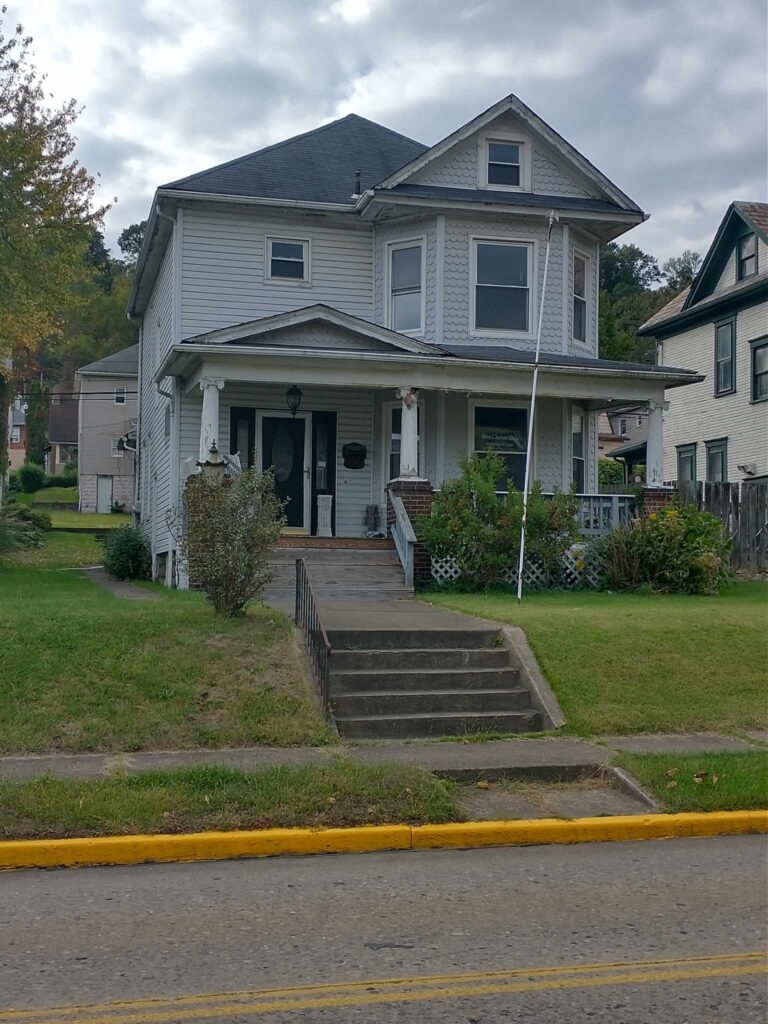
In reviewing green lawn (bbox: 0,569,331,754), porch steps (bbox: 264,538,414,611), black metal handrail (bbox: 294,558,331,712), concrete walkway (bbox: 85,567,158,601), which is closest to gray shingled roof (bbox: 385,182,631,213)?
porch steps (bbox: 264,538,414,611)

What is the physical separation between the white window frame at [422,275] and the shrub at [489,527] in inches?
181

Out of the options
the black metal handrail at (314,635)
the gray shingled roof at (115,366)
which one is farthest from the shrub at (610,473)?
the black metal handrail at (314,635)

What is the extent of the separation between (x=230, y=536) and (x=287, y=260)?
10948mm

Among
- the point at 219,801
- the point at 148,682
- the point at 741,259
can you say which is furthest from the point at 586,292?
the point at 219,801

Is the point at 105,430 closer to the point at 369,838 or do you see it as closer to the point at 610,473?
the point at 610,473

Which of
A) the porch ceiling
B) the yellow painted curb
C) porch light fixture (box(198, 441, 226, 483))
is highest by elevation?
the porch ceiling

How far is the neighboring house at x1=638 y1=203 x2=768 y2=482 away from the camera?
1107 inches

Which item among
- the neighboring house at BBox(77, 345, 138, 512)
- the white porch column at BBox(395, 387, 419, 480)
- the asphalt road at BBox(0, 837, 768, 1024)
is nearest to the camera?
the asphalt road at BBox(0, 837, 768, 1024)

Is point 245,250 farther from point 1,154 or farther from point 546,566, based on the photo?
point 546,566

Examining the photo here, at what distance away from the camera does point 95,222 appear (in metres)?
27.4

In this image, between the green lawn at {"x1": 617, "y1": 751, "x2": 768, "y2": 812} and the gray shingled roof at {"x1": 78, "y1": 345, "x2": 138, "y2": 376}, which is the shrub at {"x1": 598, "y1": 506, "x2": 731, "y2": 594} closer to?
the green lawn at {"x1": 617, "y1": 751, "x2": 768, "y2": 812}

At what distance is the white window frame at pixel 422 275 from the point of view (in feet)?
65.9

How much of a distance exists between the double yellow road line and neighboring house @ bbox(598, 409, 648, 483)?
30734mm

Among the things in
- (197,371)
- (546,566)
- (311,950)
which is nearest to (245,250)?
(197,371)
